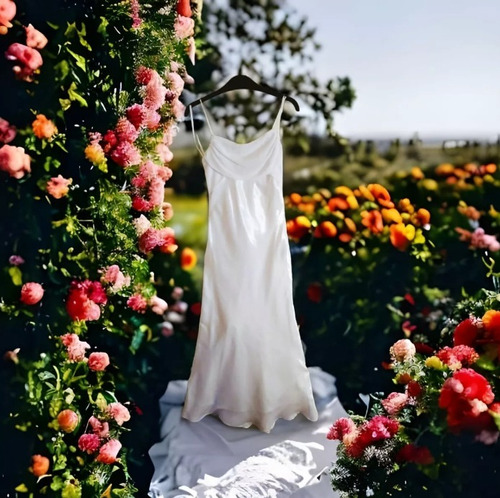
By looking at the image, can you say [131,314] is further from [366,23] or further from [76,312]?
[366,23]

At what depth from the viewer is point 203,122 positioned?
2672 mm

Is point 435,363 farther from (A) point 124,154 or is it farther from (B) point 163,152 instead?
(B) point 163,152

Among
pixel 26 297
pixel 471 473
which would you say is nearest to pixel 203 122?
pixel 26 297

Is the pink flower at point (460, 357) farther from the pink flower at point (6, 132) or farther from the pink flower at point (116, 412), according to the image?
the pink flower at point (6, 132)

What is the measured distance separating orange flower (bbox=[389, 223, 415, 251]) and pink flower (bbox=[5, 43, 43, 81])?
175 centimetres

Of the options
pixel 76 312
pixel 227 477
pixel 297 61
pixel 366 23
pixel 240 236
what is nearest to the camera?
pixel 76 312

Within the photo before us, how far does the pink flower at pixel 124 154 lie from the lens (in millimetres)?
1450

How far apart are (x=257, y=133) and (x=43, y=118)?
1.72 meters

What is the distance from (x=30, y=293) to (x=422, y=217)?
1.82 m

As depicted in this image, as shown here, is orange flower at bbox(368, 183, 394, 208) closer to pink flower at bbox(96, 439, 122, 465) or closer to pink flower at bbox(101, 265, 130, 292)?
pink flower at bbox(101, 265, 130, 292)

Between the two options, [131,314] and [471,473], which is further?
[131,314]

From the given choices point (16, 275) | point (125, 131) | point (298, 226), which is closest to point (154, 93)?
point (125, 131)

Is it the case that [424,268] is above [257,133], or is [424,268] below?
below

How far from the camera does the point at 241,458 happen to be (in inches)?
83.3
